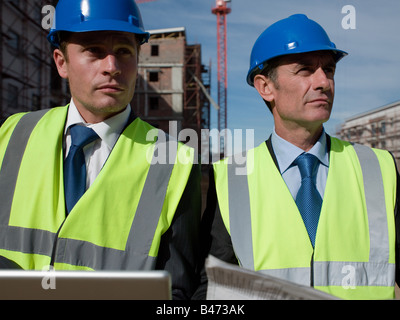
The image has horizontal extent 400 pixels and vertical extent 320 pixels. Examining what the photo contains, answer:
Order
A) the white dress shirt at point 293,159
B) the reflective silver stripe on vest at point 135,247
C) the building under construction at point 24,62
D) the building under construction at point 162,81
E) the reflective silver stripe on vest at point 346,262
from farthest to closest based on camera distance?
the building under construction at point 162,81 < the building under construction at point 24,62 < the white dress shirt at point 293,159 < the reflective silver stripe on vest at point 346,262 < the reflective silver stripe on vest at point 135,247

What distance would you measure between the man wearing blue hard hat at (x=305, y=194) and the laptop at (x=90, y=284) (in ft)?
3.36

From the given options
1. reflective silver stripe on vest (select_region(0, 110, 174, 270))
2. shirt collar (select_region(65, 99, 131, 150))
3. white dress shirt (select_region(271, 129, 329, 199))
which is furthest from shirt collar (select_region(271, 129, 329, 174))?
shirt collar (select_region(65, 99, 131, 150))

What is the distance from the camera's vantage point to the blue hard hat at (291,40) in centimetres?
202

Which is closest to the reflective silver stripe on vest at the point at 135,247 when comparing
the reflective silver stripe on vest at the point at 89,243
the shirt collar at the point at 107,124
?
the reflective silver stripe on vest at the point at 89,243

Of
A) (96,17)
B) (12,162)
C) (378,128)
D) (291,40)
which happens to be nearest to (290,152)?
(291,40)

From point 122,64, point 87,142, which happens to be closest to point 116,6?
point 122,64

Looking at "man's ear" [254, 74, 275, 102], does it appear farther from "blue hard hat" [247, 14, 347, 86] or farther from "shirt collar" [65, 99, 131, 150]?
"shirt collar" [65, 99, 131, 150]

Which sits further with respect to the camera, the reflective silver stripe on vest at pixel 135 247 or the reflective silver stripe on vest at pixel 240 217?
the reflective silver stripe on vest at pixel 240 217

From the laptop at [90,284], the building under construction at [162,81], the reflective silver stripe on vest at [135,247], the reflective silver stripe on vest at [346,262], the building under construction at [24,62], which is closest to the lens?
the laptop at [90,284]

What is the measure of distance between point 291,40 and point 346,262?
1274mm

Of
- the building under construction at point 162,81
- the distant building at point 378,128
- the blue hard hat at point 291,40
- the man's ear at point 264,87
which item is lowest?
the man's ear at point 264,87

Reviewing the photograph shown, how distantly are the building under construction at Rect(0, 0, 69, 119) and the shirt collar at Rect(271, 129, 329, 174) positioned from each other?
668 inches

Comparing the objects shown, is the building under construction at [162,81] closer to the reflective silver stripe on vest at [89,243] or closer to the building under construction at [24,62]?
the building under construction at [24,62]
